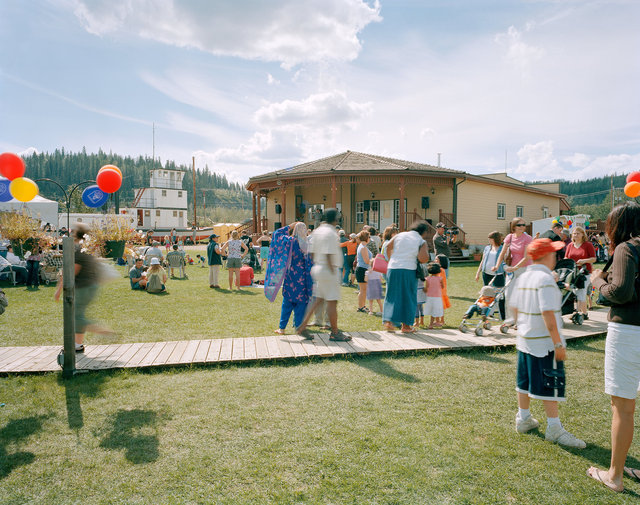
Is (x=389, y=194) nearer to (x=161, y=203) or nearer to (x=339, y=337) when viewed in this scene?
(x=339, y=337)

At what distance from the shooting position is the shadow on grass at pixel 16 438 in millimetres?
2758

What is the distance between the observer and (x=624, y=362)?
2.49m

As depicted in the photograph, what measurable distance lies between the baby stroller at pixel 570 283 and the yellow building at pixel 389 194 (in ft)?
41.8

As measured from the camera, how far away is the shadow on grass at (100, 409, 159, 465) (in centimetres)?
290

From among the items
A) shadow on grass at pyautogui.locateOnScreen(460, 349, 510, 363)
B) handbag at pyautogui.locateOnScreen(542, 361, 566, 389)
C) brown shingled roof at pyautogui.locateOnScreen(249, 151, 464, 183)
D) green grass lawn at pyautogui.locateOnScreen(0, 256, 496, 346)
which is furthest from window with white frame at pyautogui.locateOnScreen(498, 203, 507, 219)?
handbag at pyautogui.locateOnScreen(542, 361, 566, 389)

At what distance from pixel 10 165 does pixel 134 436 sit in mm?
4704

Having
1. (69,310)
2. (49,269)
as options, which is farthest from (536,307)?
(49,269)

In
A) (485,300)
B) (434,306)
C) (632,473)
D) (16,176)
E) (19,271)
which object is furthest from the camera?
(19,271)

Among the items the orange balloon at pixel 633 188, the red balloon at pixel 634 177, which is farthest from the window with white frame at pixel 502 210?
the orange balloon at pixel 633 188

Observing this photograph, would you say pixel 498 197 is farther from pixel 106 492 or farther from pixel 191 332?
pixel 106 492

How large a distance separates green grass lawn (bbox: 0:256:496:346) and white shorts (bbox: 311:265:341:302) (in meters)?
1.46

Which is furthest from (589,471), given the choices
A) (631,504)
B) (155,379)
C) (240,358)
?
(155,379)

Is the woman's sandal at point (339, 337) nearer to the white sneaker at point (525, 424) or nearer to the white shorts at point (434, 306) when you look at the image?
the white shorts at point (434, 306)

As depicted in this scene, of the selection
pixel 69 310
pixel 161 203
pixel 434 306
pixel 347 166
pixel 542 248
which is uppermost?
pixel 161 203
